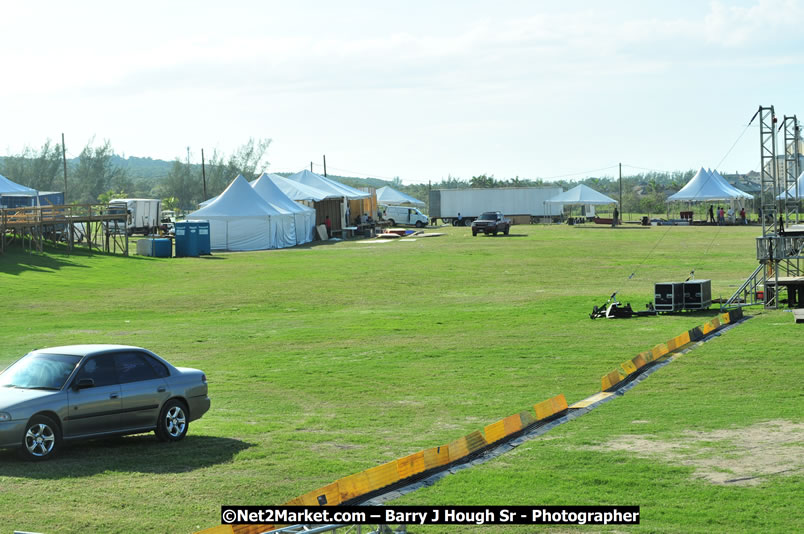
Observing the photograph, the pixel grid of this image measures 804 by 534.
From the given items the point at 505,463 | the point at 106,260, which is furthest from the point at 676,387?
the point at 106,260

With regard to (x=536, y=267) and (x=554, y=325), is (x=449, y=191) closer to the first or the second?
(x=536, y=267)

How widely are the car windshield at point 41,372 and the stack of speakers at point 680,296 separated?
2044cm

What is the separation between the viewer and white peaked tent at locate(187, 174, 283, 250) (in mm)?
65562

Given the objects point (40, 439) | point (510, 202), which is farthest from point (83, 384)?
point (510, 202)

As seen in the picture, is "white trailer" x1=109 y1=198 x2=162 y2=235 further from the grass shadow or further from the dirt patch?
the dirt patch

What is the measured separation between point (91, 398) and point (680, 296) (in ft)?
69.0

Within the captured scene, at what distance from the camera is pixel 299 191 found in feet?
259

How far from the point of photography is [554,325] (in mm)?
26891

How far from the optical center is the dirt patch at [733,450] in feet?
37.3

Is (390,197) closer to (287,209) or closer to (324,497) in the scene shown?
(287,209)

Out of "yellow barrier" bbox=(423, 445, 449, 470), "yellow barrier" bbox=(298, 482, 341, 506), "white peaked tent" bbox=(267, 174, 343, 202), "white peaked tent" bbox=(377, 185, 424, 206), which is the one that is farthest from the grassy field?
"white peaked tent" bbox=(377, 185, 424, 206)

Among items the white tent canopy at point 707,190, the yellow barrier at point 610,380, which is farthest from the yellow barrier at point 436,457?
the white tent canopy at point 707,190

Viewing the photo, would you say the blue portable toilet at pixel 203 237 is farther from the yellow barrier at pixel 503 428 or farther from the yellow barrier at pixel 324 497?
the yellow barrier at pixel 324 497

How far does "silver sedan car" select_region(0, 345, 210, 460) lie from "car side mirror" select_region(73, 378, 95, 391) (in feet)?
0.04
